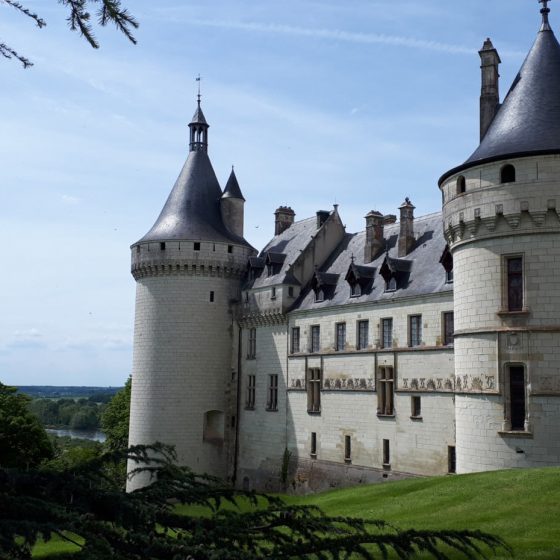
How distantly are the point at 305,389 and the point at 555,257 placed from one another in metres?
18.0

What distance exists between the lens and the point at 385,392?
107 ft

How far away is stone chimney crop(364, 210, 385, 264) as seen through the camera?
36875 mm

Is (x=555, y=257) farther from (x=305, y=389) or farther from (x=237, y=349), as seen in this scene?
(x=237, y=349)

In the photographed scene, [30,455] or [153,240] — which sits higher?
[153,240]

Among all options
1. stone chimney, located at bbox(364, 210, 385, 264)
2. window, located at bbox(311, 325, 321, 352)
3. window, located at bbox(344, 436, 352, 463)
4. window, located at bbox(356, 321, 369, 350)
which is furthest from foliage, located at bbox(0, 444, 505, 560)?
stone chimney, located at bbox(364, 210, 385, 264)

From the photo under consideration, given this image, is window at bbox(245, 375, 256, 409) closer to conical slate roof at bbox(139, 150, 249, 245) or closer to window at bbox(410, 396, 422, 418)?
conical slate roof at bbox(139, 150, 249, 245)

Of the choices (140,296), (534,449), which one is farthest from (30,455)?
(534,449)

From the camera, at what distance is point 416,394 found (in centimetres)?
3058

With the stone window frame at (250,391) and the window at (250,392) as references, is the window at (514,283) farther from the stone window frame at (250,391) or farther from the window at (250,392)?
the window at (250,392)

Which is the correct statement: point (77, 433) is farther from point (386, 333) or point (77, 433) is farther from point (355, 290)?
point (386, 333)

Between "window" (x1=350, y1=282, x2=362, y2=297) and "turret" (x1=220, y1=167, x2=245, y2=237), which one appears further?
"turret" (x1=220, y1=167, x2=245, y2=237)

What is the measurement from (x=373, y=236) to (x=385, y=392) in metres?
8.53

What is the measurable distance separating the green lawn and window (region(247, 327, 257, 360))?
61.7 feet

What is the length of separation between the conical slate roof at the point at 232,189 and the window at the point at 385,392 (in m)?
16.4
